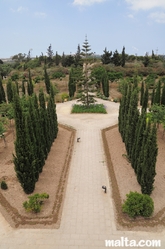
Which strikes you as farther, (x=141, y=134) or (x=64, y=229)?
(x=141, y=134)

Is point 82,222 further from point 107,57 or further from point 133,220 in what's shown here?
point 107,57

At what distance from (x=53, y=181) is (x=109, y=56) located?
6135cm

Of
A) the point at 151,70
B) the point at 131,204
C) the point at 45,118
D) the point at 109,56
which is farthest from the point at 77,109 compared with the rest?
the point at 109,56

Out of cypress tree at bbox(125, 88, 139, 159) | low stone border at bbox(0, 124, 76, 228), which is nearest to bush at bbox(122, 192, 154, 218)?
low stone border at bbox(0, 124, 76, 228)

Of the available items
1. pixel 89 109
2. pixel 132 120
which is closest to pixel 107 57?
pixel 89 109

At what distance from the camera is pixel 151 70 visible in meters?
59.8

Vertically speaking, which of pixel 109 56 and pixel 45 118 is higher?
pixel 109 56

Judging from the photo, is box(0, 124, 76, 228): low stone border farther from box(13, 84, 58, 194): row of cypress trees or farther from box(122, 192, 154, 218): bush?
box(122, 192, 154, 218): bush

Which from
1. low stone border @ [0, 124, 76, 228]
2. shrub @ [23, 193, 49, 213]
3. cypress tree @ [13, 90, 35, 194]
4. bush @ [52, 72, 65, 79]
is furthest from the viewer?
bush @ [52, 72, 65, 79]

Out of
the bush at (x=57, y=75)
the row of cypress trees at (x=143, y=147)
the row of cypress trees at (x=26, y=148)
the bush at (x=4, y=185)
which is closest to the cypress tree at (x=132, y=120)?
the row of cypress trees at (x=143, y=147)

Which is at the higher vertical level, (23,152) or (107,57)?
(107,57)

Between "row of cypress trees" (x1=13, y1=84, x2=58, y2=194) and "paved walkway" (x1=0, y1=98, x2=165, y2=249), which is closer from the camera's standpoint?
"paved walkway" (x1=0, y1=98, x2=165, y2=249)

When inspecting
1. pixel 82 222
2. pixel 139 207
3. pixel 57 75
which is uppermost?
pixel 57 75

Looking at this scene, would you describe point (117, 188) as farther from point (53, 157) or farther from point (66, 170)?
point (53, 157)
